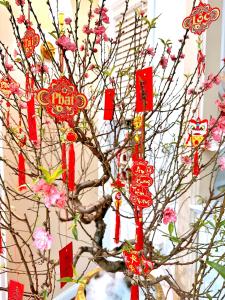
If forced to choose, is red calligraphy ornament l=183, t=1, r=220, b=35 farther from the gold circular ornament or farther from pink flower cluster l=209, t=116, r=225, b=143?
the gold circular ornament

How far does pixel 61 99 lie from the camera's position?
647mm

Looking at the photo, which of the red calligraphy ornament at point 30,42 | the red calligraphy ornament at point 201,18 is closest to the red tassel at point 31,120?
the red calligraphy ornament at point 30,42

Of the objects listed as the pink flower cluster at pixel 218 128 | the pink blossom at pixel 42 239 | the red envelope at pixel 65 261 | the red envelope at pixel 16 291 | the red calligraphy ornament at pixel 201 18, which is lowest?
the red envelope at pixel 16 291

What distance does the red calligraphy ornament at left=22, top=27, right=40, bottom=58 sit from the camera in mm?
831

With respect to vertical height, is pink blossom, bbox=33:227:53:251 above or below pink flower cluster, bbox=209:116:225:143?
below

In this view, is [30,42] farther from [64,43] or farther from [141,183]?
[141,183]

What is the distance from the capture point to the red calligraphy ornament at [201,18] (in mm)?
772

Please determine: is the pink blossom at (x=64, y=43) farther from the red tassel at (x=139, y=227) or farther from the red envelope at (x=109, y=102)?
the red tassel at (x=139, y=227)

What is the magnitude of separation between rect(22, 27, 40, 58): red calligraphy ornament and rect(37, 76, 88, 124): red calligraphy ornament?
27 cm

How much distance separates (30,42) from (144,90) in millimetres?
434

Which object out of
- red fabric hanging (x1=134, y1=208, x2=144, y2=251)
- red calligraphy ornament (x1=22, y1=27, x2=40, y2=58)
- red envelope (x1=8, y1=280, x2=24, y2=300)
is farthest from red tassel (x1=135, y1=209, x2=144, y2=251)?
red calligraphy ornament (x1=22, y1=27, x2=40, y2=58)

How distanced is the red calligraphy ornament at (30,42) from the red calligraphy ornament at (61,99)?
0.27 meters

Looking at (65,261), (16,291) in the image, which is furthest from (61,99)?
(16,291)

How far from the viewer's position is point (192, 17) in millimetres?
806
